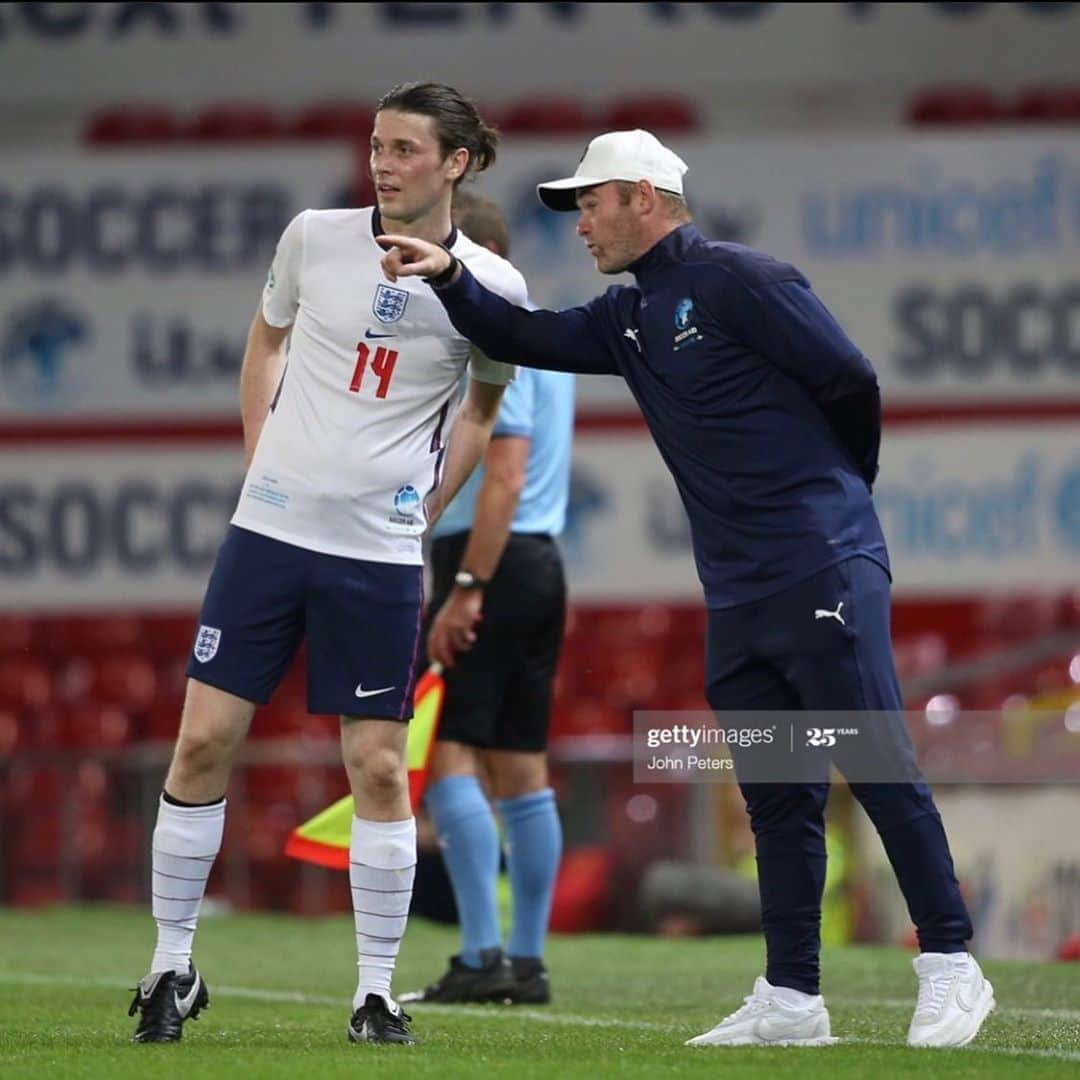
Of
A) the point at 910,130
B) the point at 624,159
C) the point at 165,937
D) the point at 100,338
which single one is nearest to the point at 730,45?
the point at 910,130

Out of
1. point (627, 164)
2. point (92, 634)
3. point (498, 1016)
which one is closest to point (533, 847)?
point (498, 1016)

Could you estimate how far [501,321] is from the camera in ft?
15.4

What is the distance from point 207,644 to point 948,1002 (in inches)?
60.6

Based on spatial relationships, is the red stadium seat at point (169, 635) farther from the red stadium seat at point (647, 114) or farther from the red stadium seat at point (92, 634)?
the red stadium seat at point (647, 114)

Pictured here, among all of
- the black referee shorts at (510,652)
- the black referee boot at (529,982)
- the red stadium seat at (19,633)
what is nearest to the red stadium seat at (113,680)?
the red stadium seat at (19,633)

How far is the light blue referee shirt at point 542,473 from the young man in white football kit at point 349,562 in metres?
1.64

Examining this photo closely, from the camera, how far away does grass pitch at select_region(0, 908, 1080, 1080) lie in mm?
4051

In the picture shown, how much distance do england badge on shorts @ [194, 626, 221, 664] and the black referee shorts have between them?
1.78 meters

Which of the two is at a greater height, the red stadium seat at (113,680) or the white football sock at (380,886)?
the red stadium seat at (113,680)

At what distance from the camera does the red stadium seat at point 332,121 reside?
11.8 m

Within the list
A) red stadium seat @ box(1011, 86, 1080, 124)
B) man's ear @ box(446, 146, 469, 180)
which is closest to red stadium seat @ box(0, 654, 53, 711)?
red stadium seat @ box(1011, 86, 1080, 124)

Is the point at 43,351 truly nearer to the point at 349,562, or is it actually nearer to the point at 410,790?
the point at 410,790

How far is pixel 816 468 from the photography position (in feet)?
15.0

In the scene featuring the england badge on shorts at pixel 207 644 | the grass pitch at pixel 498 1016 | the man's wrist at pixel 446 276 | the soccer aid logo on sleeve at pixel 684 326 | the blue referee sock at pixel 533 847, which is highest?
the man's wrist at pixel 446 276
